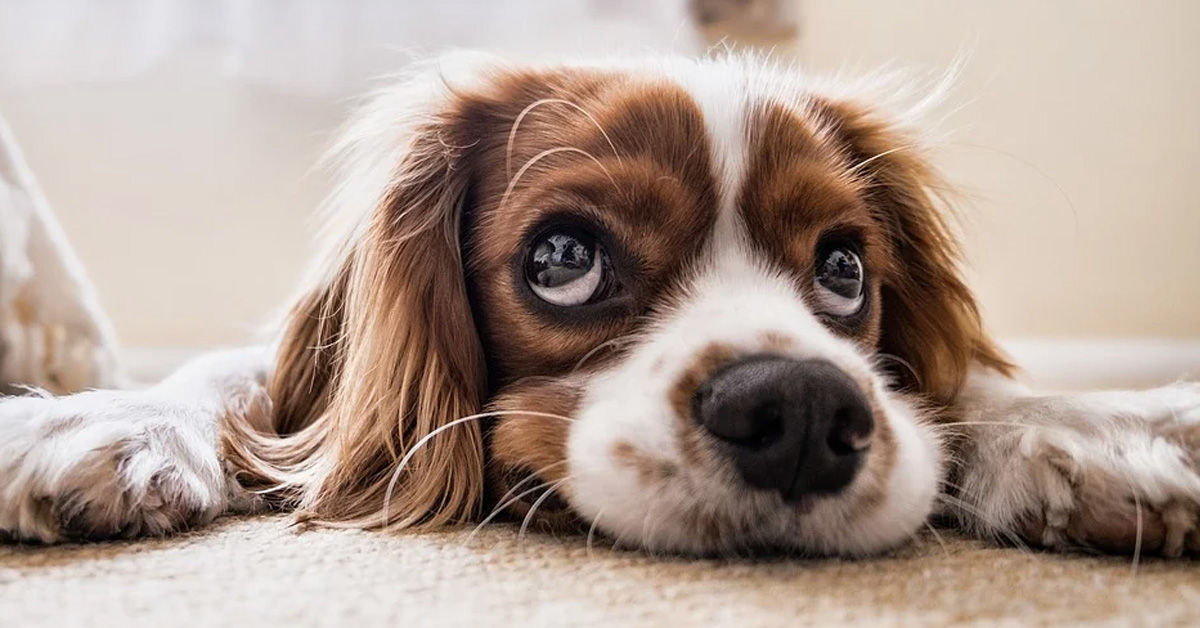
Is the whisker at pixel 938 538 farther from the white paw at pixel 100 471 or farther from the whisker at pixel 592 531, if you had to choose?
the white paw at pixel 100 471

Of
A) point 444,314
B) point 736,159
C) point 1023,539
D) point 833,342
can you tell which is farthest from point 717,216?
point 1023,539

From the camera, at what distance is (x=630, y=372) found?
4.13 feet

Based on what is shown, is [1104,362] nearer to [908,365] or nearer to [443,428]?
[908,365]

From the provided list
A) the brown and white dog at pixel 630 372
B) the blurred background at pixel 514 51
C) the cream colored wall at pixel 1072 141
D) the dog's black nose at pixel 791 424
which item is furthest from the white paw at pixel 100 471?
the cream colored wall at pixel 1072 141

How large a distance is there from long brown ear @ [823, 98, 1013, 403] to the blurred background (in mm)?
1489

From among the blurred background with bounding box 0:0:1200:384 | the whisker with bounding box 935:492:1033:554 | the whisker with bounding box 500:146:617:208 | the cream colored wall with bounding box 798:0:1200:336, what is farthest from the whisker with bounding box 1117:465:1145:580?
the cream colored wall with bounding box 798:0:1200:336

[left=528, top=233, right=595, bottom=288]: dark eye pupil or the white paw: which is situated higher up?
[left=528, top=233, right=595, bottom=288]: dark eye pupil

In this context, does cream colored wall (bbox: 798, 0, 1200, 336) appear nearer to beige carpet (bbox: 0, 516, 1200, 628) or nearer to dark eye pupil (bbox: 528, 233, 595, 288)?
dark eye pupil (bbox: 528, 233, 595, 288)

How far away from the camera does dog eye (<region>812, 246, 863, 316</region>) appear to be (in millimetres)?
1486

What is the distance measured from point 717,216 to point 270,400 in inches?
28.2

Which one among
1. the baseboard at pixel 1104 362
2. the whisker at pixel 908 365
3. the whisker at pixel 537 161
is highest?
the whisker at pixel 537 161

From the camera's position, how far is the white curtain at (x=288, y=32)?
3.29 m

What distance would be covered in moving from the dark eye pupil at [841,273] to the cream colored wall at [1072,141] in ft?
6.84

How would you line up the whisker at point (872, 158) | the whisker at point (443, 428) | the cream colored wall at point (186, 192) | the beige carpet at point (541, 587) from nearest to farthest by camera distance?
the beige carpet at point (541, 587) < the whisker at point (443, 428) < the whisker at point (872, 158) < the cream colored wall at point (186, 192)
